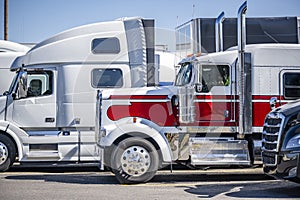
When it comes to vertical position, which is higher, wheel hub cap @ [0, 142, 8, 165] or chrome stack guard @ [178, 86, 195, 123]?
chrome stack guard @ [178, 86, 195, 123]

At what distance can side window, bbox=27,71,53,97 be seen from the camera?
1390 cm

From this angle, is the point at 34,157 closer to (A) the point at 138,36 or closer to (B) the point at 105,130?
(B) the point at 105,130

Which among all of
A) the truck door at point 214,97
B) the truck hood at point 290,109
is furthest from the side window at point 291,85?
the truck hood at point 290,109

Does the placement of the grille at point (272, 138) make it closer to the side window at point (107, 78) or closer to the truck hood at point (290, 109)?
the truck hood at point (290, 109)

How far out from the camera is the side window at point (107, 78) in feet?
45.1

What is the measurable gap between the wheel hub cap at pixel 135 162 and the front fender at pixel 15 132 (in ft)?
10.8

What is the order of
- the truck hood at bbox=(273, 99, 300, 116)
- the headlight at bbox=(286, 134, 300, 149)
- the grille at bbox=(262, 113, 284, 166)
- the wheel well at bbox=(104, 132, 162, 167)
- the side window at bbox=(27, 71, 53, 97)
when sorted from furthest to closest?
1. the side window at bbox=(27, 71, 53, 97)
2. the wheel well at bbox=(104, 132, 162, 167)
3. the grille at bbox=(262, 113, 284, 166)
4. the truck hood at bbox=(273, 99, 300, 116)
5. the headlight at bbox=(286, 134, 300, 149)

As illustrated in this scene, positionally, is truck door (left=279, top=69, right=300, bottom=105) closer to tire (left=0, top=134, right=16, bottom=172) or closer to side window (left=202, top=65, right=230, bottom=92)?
side window (left=202, top=65, right=230, bottom=92)

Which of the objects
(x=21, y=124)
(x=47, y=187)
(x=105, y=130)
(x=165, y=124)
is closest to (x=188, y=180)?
(x=165, y=124)

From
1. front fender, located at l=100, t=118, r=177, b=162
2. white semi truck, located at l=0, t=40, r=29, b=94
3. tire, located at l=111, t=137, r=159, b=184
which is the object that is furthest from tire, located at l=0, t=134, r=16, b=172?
tire, located at l=111, t=137, r=159, b=184

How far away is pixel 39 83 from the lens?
1397 cm

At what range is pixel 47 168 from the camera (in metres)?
15.2

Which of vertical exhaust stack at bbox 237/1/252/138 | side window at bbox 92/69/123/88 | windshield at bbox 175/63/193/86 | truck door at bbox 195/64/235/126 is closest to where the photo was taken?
vertical exhaust stack at bbox 237/1/252/138

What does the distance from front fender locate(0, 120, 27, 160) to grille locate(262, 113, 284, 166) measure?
6.02 metres
